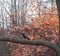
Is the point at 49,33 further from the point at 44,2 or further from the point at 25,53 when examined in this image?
the point at 44,2

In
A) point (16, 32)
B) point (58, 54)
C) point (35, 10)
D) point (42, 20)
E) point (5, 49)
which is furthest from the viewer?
point (5, 49)

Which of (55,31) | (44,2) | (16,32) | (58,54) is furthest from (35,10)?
(58,54)

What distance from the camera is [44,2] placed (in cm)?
1525

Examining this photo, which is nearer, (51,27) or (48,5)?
(51,27)

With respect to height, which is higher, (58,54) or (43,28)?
(58,54)

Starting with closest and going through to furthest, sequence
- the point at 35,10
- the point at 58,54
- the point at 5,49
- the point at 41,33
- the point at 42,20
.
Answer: the point at 58,54
the point at 41,33
the point at 42,20
the point at 35,10
the point at 5,49

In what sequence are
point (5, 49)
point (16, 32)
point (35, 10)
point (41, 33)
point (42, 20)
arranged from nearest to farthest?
point (41, 33) → point (42, 20) → point (16, 32) → point (35, 10) → point (5, 49)

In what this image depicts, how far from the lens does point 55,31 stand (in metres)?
12.5

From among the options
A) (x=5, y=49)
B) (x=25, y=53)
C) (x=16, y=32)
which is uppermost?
(x=16, y=32)

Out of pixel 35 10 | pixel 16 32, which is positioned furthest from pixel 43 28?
pixel 35 10

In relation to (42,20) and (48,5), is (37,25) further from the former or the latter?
(48,5)

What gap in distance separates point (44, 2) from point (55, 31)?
10.6ft

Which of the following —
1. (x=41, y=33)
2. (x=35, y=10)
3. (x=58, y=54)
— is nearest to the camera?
(x=58, y=54)

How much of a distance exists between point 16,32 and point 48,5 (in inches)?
95.7
